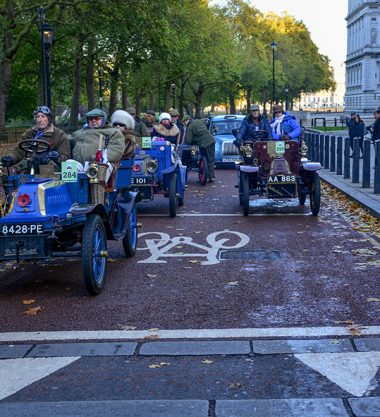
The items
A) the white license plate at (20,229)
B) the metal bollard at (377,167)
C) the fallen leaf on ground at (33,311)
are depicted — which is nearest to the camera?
the fallen leaf on ground at (33,311)

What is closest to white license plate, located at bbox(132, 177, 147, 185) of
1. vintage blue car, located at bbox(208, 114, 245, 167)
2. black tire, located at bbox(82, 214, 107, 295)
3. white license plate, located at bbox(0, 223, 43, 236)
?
black tire, located at bbox(82, 214, 107, 295)

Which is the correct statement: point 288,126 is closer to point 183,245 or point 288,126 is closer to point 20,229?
point 183,245

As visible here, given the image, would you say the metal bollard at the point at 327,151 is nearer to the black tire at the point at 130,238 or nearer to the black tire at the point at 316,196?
the black tire at the point at 316,196

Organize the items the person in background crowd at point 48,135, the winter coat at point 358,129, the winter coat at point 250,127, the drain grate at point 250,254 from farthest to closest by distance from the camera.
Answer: the winter coat at point 358,129, the winter coat at point 250,127, the drain grate at point 250,254, the person in background crowd at point 48,135

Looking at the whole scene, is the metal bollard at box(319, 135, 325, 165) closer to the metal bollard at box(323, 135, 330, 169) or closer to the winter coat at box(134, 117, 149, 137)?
the metal bollard at box(323, 135, 330, 169)

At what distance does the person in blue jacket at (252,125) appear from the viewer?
15.1 meters

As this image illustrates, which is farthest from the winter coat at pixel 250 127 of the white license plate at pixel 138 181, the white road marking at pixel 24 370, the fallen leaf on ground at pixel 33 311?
the white road marking at pixel 24 370

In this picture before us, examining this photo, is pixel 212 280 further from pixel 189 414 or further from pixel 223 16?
pixel 223 16

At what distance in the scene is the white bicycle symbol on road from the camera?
9836mm

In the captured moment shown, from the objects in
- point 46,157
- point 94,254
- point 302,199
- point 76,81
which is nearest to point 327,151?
point 302,199

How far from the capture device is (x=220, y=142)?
1015 inches

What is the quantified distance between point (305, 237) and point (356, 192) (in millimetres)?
5375

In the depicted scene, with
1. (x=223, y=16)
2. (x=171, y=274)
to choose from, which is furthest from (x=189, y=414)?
(x=223, y=16)

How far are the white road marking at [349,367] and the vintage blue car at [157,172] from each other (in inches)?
324
